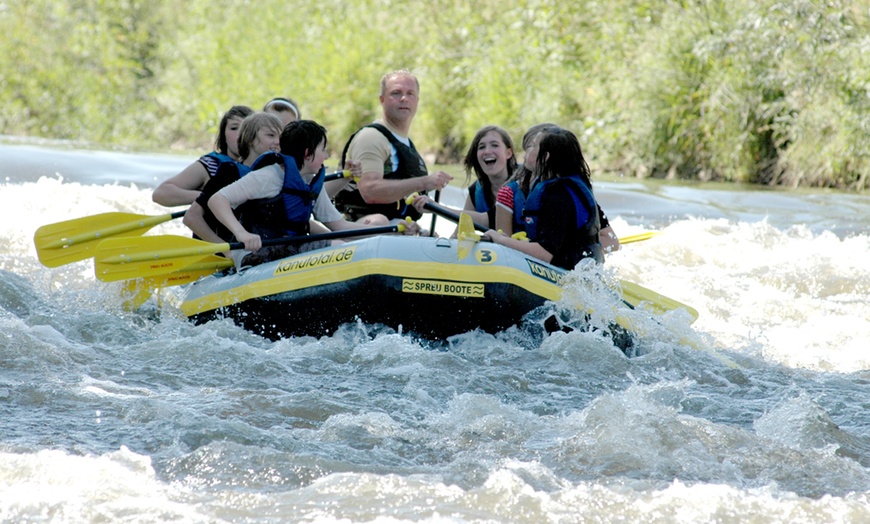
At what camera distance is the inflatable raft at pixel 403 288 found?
427 centimetres

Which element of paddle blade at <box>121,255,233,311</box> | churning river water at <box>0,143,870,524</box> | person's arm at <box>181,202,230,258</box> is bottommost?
churning river water at <box>0,143,870,524</box>

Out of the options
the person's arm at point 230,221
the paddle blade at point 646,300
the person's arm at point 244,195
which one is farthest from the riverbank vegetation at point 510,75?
the person's arm at point 230,221

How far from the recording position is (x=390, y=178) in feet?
17.5

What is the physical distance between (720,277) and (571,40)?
844 cm

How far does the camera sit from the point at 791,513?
2.75 metres

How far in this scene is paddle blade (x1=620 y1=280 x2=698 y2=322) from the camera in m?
4.73

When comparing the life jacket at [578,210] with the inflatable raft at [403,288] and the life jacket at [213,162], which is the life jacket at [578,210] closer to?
the inflatable raft at [403,288]

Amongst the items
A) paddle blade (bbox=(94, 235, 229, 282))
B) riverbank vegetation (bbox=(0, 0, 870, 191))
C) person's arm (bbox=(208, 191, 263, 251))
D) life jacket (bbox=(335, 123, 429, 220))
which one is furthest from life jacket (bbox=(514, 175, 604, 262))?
riverbank vegetation (bbox=(0, 0, 870, 191))

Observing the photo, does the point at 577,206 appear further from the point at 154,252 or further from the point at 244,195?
the point at 154,252

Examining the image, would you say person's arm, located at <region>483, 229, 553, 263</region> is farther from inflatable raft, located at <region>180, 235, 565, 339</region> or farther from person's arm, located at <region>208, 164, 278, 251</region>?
person's arm, located at <region>208, 164, 278, 251</region>

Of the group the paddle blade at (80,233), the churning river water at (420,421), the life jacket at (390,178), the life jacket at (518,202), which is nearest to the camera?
the churning river water at (420,421)

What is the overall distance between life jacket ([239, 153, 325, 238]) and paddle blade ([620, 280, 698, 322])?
4.68 feet

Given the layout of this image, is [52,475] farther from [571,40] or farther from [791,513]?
[571,40]

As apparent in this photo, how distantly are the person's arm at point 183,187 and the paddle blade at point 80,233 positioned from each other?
8 cm
